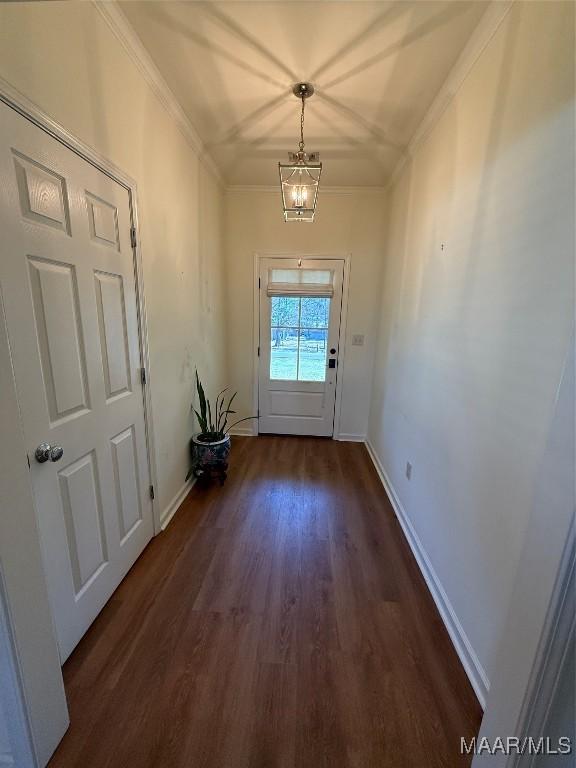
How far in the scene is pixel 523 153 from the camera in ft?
3.59

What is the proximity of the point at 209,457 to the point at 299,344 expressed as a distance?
162 cm

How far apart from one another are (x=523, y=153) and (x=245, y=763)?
2.29m

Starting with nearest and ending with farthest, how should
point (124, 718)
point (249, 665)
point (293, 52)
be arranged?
point (124, 718), point (249, 665), point (293, 52)

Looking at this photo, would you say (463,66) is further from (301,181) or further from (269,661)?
(269,661)

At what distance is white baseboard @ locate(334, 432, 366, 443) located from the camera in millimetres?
3660

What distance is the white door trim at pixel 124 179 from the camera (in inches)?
38.7

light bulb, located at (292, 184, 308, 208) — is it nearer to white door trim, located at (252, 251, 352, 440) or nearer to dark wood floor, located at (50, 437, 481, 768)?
white door trim, located at (252, 251, 352, 440)

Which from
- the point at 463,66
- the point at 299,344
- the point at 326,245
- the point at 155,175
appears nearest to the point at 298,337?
the point at 299,344

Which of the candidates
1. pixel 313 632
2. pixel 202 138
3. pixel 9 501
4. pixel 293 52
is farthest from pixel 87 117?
pixel 313 632

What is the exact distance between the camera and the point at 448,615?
1460mm

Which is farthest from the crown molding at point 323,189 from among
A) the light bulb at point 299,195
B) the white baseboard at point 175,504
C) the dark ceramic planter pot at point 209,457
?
the white baseboard at point 175,504

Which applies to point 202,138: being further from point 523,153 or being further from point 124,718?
point 124,718

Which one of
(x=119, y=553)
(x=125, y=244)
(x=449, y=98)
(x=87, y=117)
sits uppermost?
(x=449, y=98)

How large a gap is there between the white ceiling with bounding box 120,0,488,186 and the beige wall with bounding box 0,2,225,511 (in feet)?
0.80
